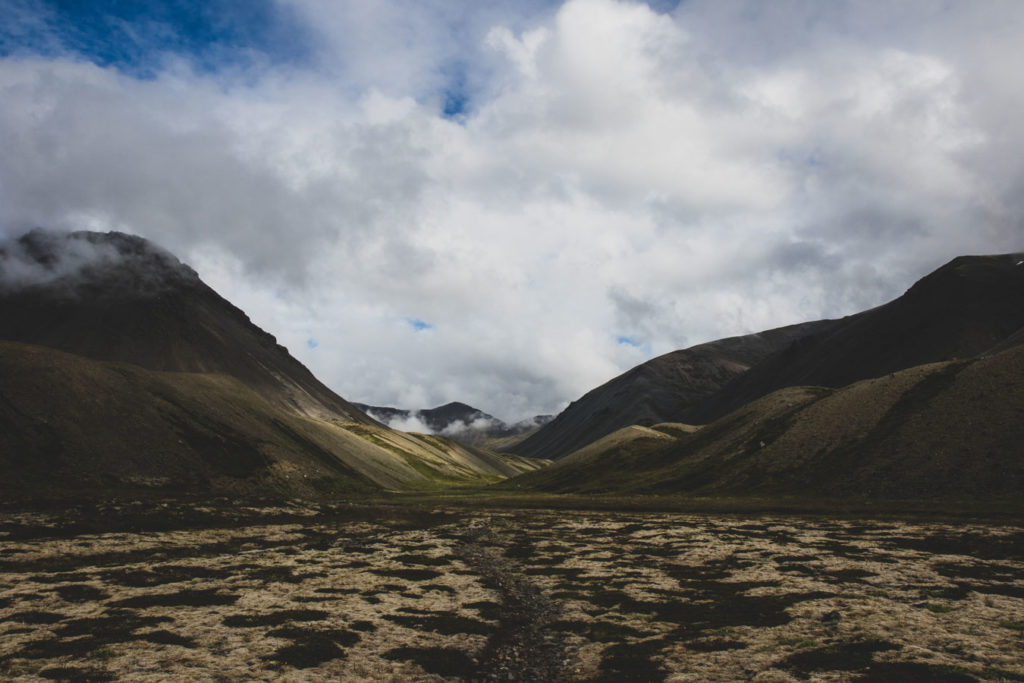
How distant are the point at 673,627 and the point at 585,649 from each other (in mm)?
5650

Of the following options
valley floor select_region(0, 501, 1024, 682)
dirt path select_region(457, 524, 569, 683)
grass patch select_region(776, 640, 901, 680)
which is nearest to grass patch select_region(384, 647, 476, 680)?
valley floor select_region(0, 501, 1024, 682)

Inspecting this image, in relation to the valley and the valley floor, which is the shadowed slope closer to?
the valley

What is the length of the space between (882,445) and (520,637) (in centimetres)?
10473

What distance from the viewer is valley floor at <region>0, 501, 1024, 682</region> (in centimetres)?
2230

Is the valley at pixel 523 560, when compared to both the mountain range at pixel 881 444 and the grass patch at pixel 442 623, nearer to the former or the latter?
the grass patch at pixel 442 623

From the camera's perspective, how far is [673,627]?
2828 cm

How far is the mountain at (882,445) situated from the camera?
8769 centimetres

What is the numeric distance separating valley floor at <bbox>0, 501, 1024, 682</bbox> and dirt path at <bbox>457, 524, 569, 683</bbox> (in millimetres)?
138

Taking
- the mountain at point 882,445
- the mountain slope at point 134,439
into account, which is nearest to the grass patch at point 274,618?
the mountain slope at point 134,439

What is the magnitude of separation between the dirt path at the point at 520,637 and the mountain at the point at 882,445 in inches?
3037

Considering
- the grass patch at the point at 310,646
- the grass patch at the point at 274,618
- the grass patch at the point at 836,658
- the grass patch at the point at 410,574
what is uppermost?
the grass patch at the point at 836,658

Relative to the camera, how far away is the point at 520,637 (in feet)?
91.4

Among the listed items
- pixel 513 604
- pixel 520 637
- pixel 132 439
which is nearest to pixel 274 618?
pixel 520 637

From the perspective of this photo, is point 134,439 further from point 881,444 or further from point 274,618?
point 881,444
